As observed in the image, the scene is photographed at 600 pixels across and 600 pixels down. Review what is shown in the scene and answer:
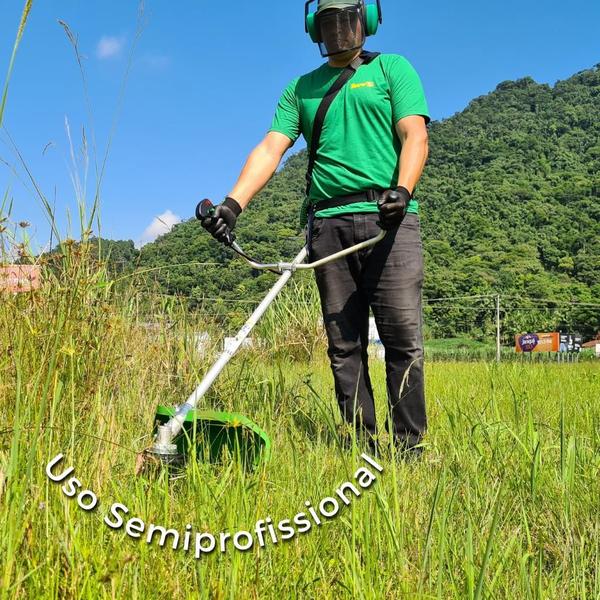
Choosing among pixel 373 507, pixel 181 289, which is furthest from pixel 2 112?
pixel 181 289

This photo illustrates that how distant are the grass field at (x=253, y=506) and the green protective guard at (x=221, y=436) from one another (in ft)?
0.23

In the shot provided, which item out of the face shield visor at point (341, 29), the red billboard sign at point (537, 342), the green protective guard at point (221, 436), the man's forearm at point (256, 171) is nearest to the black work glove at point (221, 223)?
the man's forearm at point (256, 171)

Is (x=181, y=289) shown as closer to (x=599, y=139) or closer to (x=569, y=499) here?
(x=569, y=499)

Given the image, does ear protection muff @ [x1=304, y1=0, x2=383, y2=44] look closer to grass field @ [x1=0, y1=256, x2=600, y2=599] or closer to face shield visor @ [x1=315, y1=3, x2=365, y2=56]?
face shield visor @ [x1=315, y1=3, x2=365, y2=56]

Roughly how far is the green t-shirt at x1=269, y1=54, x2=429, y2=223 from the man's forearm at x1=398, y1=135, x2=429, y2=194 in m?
0.12

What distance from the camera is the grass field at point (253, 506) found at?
1.15m

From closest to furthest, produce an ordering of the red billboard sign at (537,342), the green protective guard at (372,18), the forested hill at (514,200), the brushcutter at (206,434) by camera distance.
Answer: the brushcutter at (206,434) → the green protective guard at (372,18) → the red billboard sign at (537,342) → the forested hill at (514,200)

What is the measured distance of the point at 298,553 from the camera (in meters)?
1.35

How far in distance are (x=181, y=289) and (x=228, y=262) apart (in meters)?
0.90

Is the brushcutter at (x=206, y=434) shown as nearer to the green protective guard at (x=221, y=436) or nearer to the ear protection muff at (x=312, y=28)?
the green protective guard at (x=221, y=436)

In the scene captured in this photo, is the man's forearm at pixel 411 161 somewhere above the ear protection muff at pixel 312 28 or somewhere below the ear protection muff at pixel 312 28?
below

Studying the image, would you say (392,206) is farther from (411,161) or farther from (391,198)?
(411,161)

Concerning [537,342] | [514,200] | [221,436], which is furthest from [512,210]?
[221,436]

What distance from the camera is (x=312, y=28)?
2648mm
